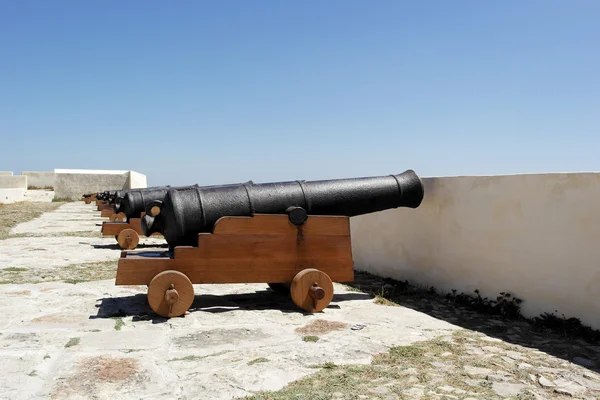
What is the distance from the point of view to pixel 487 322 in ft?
15.0

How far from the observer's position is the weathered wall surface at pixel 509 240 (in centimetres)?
423

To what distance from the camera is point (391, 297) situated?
18.2 ft

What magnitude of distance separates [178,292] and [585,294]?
3.17m

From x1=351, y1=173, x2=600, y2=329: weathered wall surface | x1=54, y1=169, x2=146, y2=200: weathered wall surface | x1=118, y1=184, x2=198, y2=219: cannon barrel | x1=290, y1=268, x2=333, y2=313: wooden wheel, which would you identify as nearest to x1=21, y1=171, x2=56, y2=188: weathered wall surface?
x1=54, y1=169, x2=146, y2=200: weathered wall surface

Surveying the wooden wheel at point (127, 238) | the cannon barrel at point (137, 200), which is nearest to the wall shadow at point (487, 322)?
the wooden wheel at point (127, 238)

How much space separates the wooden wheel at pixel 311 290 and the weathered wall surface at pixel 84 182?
28.1 meters

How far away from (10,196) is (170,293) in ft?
77.3

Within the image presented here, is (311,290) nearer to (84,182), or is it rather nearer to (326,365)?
(326,365)

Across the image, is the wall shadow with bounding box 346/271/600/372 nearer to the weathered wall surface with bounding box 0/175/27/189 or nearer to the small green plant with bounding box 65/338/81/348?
the small green plant with bounding box 65/338/81/348

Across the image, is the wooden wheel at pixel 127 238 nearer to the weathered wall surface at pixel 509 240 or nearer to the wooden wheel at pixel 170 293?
the weathered wall surface at pixel 509 240

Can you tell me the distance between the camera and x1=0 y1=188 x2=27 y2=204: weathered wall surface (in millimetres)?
23091

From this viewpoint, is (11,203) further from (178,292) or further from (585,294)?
(585,294)

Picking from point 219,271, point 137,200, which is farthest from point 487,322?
point 137,200

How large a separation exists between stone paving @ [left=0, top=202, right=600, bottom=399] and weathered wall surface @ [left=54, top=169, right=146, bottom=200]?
2721 cm
